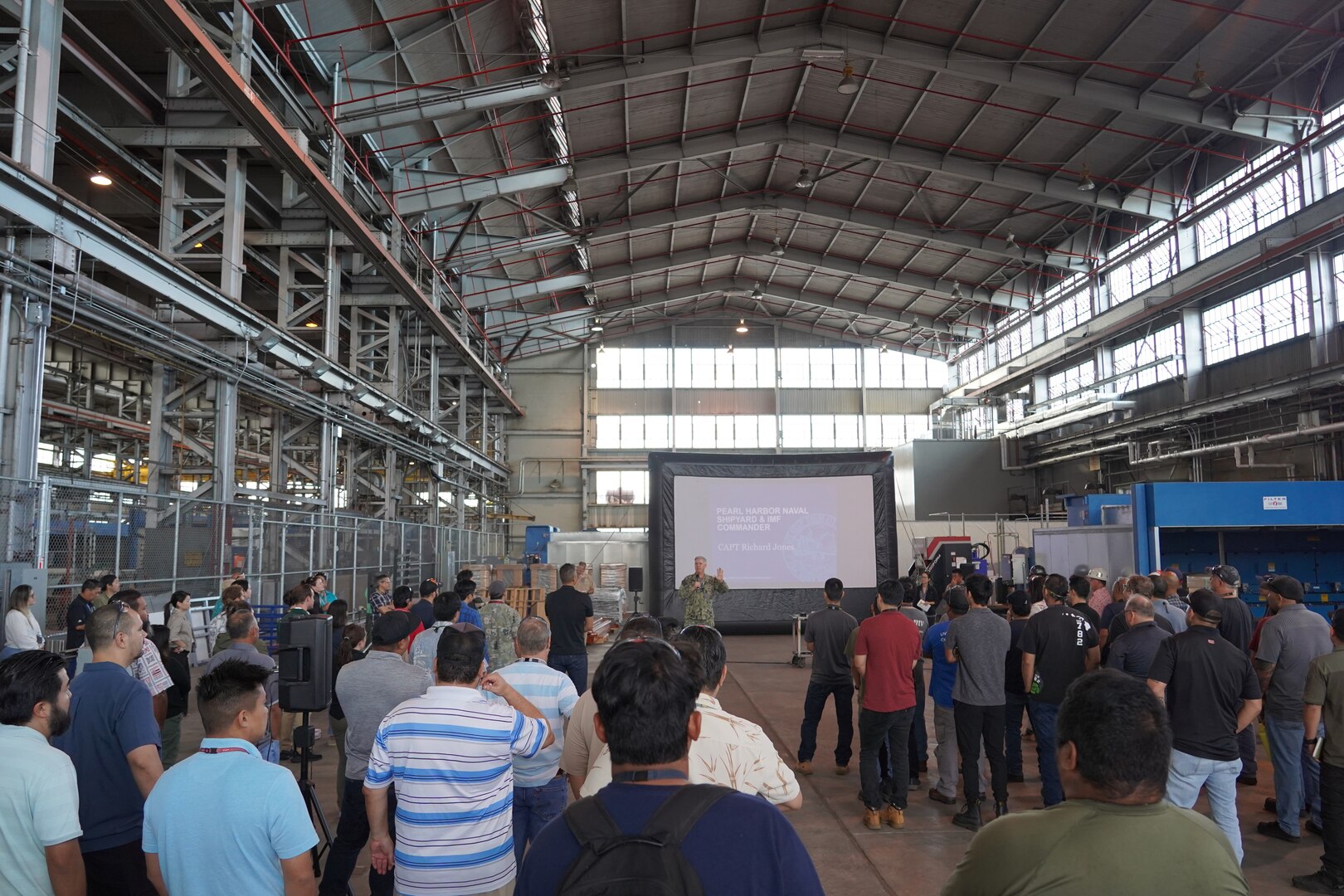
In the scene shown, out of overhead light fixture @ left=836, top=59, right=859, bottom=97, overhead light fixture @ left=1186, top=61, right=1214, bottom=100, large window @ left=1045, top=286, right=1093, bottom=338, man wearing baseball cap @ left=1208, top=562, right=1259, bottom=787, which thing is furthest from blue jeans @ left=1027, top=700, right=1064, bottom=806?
large window @ left=1045, top=286, right=1093, bottom=338

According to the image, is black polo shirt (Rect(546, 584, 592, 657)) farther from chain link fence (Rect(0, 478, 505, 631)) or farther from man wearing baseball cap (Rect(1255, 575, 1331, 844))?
man wearing baseball cap (Rect(1255, 575, 1331, 844))

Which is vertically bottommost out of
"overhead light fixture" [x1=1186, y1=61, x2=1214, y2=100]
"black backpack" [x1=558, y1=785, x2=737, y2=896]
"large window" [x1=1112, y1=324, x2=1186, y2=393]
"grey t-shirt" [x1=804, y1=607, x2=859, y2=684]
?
"grey t-shirt" [x1=804, y1=607, x2=859, y2=684]

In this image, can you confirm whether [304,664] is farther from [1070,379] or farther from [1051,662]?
[1070,379]

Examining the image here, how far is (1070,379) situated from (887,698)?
23.0 m

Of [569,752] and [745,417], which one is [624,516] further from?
[569,752]

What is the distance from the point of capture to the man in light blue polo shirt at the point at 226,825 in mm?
2160

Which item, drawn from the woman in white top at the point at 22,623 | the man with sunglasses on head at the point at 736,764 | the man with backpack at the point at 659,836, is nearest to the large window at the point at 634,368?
the woman in white top at the point at 22,623

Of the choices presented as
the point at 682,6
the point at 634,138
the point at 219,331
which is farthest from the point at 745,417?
the point at 219,331

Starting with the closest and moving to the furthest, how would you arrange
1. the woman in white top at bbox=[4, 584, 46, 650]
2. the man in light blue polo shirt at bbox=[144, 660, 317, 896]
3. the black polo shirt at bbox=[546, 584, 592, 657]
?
the man in light blue polo shirt at bbox=[144, 660, 317, 896], the woman in white top at bbox=[4, 584, 46, 650], the black polo shirt at bbox=[546, 584, 592, 657]

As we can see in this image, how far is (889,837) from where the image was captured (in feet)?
17.3

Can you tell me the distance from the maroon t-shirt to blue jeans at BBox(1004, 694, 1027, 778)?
89 centimetres

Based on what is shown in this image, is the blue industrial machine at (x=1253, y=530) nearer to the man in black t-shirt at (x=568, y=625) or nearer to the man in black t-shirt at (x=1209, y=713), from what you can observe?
the man in black t-shirt at (x=1209, y=713)

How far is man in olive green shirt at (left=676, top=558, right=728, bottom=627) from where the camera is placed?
34.3ft

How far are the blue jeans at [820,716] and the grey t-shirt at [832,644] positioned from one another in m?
0.09
